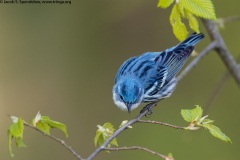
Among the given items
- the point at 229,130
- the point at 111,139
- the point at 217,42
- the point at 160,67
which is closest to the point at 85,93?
the point at 229,130

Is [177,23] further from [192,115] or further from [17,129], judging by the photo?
[17,129]

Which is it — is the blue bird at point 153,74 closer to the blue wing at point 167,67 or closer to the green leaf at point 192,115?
the blue wing at point 167,67

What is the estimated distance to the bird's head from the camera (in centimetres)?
411

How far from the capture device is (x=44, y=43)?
307 inches

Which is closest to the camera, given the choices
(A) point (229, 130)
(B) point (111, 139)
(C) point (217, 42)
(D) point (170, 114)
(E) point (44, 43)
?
(B) point (111, 139)

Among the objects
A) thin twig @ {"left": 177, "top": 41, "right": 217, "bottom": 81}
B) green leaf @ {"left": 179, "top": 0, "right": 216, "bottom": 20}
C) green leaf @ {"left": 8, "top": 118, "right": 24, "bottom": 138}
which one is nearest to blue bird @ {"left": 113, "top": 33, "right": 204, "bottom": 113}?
thin twig @ {"left": 177, "top": 41, "right": 217, "bottom": 81}

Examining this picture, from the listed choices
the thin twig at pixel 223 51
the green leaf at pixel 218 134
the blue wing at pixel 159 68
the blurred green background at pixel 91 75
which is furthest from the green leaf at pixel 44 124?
the blurred green background at pixel 91 75

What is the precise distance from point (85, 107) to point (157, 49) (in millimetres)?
1269

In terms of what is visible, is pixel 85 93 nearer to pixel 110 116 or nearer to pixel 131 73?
pixel 110 116

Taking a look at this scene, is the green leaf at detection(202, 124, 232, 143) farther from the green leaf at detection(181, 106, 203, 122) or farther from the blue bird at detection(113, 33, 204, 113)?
the blue bird at detection(113, 33, 204, 113)

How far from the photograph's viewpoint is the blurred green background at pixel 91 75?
21.4 ft

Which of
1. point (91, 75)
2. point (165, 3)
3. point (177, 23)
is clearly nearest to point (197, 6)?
point (165, 3)

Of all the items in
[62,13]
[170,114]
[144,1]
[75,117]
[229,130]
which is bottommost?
[229,130]

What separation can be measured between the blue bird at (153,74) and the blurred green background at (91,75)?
1.61m
